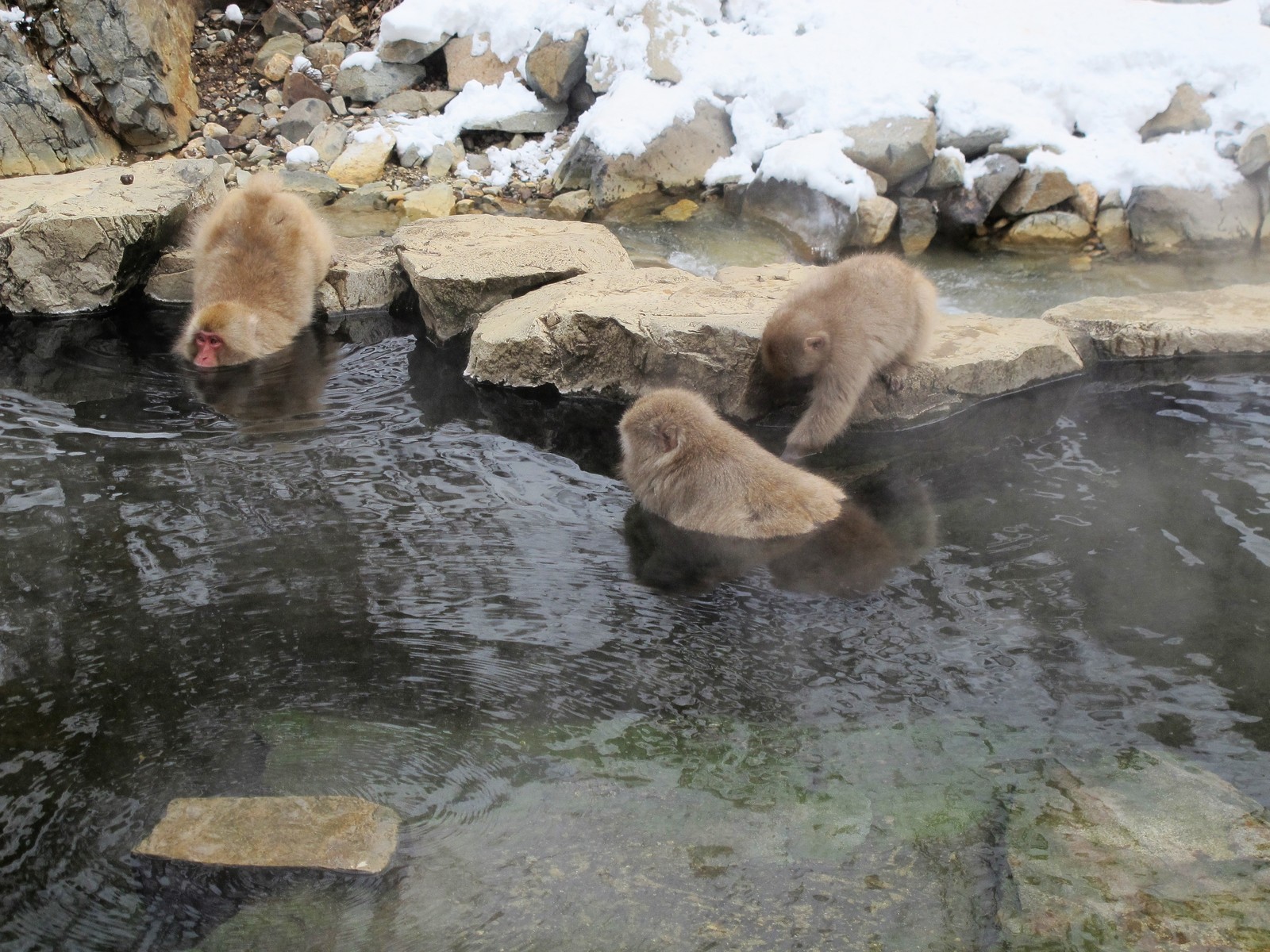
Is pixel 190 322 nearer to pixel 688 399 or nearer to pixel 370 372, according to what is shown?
pixel 370 372

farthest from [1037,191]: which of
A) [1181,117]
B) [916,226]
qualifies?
[1181,117]

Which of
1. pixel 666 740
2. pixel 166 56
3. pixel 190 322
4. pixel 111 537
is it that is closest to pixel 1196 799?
pixel 666 740

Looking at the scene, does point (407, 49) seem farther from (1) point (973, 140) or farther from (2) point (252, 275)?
(1) point (973, 140)

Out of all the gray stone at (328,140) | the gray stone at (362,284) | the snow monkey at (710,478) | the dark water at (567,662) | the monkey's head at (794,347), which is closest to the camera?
the dark water at (567,662)

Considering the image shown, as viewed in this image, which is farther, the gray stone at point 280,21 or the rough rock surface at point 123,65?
the gray stone at point 280,21

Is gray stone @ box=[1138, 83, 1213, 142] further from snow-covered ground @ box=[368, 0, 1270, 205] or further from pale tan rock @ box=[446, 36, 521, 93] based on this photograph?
pale tan rock @ box=[446, 36, 521, 93]

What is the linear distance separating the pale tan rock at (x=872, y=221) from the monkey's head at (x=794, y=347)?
11.5 ft

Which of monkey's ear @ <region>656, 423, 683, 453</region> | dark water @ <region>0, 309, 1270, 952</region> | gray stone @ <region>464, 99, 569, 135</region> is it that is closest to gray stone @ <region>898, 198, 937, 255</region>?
dark water @ <region>0, 309, 1270, 952</region>

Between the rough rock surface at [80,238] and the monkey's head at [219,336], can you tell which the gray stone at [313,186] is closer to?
the rough rock surface at [80,238]

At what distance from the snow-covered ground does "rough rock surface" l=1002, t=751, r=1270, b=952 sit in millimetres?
6179

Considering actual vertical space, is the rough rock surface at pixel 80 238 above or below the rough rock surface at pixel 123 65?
below

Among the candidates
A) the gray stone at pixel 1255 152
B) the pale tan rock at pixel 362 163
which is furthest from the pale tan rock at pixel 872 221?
the pale tan rock at pixel 362 163

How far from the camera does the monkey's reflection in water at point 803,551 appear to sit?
411cm

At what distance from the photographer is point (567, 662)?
11.8ft
